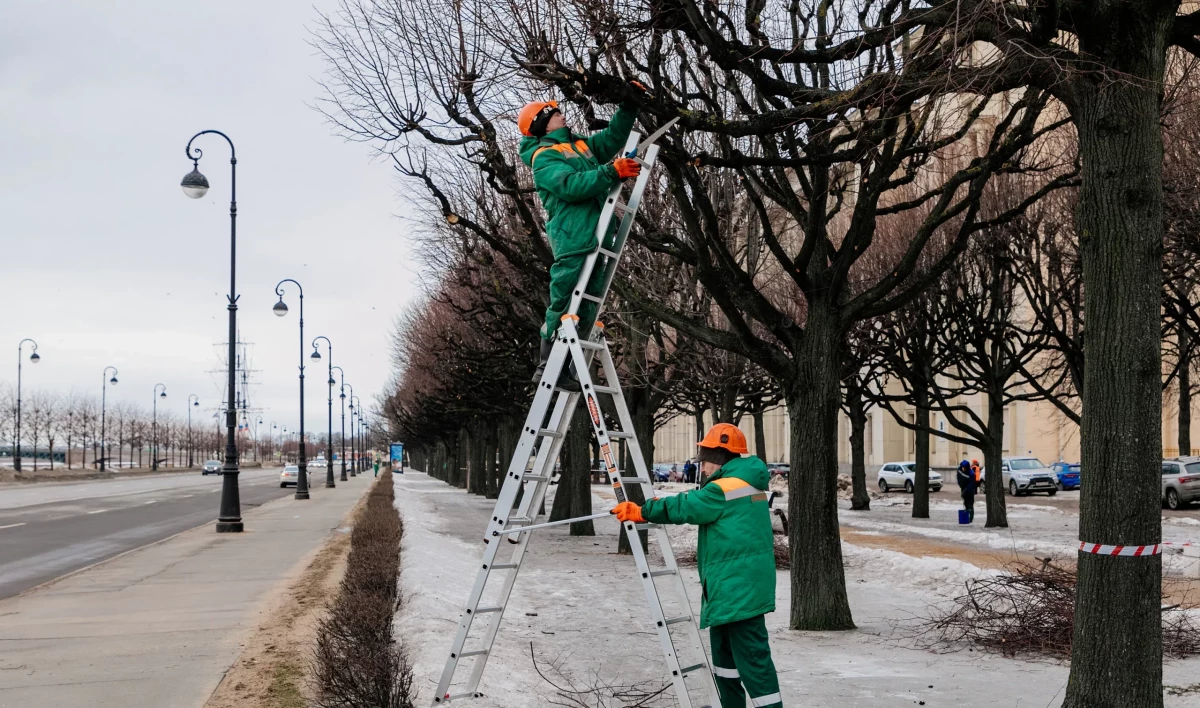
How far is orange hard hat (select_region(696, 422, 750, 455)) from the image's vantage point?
5.89m

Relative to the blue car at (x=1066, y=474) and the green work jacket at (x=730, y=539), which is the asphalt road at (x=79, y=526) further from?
the blue car at (x=1066, y=474)

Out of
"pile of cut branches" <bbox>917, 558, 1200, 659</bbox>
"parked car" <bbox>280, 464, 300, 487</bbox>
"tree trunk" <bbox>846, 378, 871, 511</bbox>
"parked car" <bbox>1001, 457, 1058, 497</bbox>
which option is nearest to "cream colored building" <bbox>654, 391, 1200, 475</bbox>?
"parked car" <bbox>1001, 457, 1058, 497</bbox>

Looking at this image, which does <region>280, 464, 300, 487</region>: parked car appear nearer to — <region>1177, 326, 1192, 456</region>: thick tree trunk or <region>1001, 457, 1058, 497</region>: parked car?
<region>1001, 457, 1058, 497</region>: parked car

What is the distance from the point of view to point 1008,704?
23.3 feet

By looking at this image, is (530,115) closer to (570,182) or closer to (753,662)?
(570,182)

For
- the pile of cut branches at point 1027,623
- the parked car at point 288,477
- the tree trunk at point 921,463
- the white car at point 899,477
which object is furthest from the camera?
the parked car at point 288,477

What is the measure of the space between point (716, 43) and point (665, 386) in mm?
15527

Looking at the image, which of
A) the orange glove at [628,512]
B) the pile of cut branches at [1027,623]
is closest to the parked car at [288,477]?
the pile of cut branches at [1027,623]

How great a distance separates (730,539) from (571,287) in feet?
5.48

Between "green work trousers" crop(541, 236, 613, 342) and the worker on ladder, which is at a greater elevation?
the worker on ladder

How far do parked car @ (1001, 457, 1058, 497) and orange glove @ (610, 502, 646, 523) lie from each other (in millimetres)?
41953

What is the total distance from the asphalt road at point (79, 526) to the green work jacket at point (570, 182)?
11.4 m

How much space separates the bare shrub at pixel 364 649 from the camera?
6.27 metres

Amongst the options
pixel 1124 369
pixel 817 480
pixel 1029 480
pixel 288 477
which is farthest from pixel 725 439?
pixel 288 477
